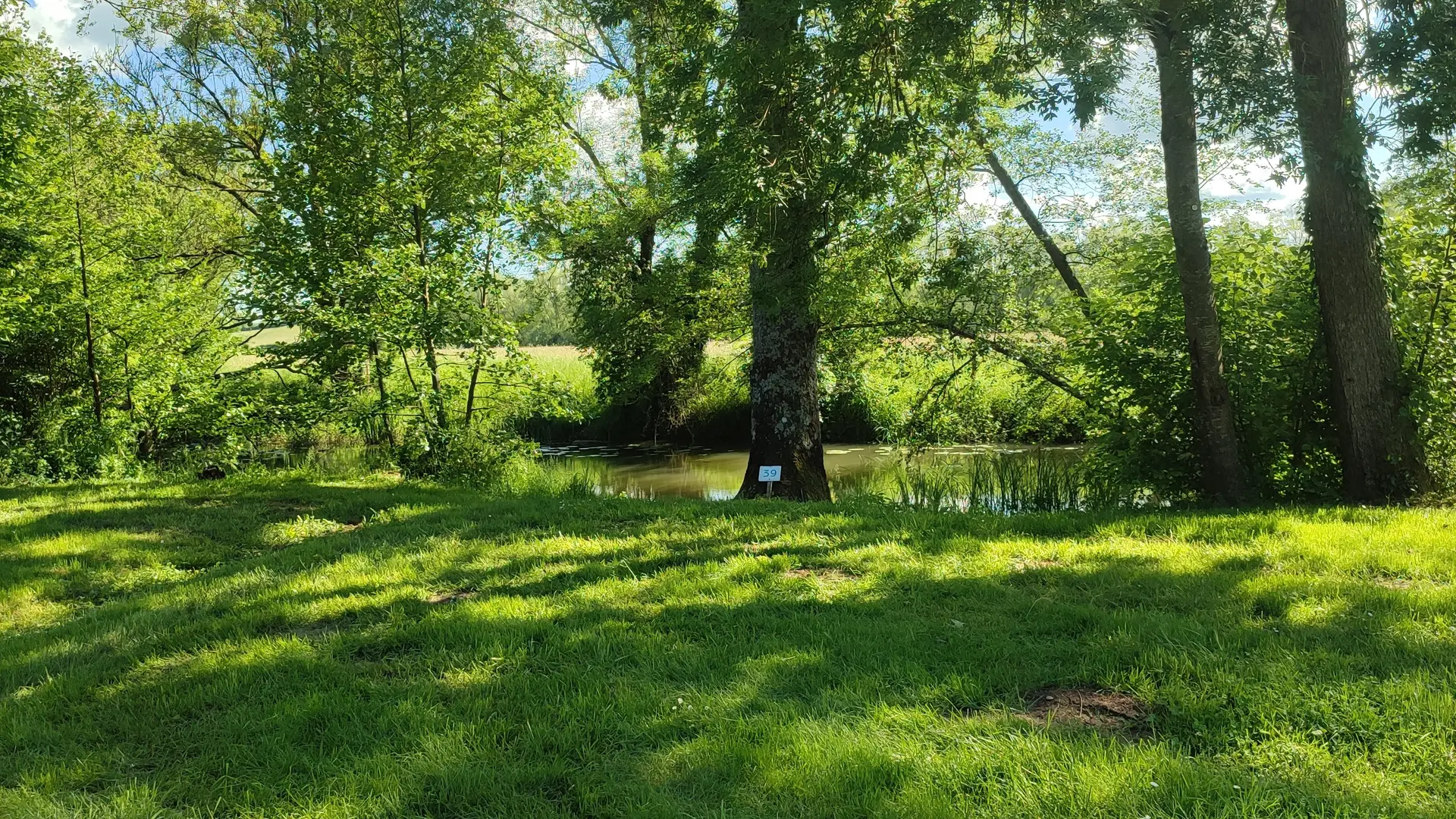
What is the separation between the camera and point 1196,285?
686 cm

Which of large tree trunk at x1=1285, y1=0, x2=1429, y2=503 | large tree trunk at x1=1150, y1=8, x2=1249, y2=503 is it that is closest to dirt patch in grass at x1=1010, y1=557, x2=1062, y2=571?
large tree trunk at x1=1150, y1=8, x2=1249, y2=503

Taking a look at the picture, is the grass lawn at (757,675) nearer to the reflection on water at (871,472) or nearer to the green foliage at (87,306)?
the reflection on water at (871,472)

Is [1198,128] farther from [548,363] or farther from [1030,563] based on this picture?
[548,363]

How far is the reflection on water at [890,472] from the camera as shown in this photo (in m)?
9.55

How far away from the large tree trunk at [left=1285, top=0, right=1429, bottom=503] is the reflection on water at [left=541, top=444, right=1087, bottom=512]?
2752 millimetres

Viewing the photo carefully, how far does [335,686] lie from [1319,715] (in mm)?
3863

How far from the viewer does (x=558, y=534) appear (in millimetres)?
6336

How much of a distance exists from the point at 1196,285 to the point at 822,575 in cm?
438

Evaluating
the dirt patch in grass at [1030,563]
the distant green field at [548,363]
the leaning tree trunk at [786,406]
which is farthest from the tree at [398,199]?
the dirt patch in grass at [1030,563]

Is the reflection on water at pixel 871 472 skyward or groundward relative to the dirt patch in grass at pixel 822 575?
skyward

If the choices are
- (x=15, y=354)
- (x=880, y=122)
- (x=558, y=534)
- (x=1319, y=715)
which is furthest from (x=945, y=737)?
(x=15, y=354)

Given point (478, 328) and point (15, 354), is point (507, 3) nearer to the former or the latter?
point (478, 328)

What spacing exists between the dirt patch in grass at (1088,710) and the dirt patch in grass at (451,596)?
10.2 ft

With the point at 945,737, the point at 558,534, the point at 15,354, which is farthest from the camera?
the point at 15,354
